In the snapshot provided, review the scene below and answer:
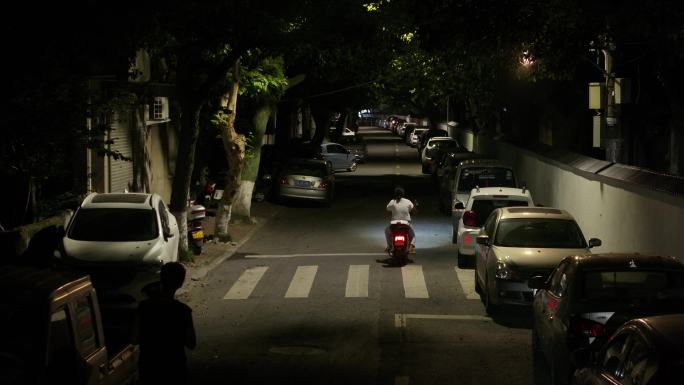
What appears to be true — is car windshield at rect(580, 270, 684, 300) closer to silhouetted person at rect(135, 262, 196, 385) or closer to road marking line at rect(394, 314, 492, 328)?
silhouetted person at rect(135, 262, 196, 385)

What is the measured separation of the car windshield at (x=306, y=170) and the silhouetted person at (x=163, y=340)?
24601 millimetres

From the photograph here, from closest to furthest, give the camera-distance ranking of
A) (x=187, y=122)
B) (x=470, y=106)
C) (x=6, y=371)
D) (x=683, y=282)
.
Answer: (x=6, y=371)
(x=683, y=282)
(x=187, y=122)
(x=470, y=106)

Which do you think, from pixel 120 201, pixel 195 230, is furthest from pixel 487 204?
pixel 120 201

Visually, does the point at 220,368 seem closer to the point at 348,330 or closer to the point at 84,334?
the point at 348,330

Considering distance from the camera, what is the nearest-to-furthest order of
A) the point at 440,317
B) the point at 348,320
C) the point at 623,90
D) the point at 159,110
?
the point at 348,320 < the point at 440,317 < the point at 623,90 < the point at 159,110

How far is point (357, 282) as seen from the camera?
18.6 m

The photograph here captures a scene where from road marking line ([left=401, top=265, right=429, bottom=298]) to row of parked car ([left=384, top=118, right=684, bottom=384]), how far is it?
0.95m

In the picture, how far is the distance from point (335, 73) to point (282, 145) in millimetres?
12853

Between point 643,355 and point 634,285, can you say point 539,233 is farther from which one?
point 643,355

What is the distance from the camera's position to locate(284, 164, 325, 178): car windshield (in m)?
32.9

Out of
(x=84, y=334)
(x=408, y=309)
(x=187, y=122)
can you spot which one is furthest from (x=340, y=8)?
(x=84, y=334)

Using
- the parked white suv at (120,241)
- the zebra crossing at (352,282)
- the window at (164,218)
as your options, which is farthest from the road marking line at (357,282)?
the window at (164,218)

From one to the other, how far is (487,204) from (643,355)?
14424 millimetres

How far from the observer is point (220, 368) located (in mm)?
11844
